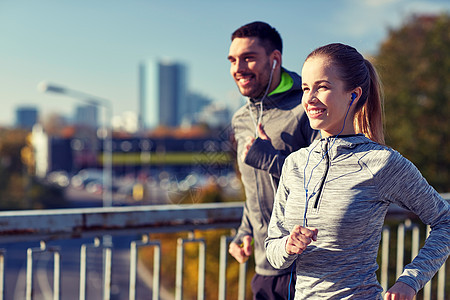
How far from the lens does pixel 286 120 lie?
2.16 meters

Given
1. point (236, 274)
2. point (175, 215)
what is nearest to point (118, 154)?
point (236, 274)

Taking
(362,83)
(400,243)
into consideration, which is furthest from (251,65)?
(400,243)

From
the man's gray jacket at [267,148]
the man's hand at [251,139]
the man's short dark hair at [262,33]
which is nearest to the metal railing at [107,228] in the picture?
the man's gray jacket at [267,148]

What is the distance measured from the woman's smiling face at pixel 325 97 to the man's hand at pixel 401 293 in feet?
1.72

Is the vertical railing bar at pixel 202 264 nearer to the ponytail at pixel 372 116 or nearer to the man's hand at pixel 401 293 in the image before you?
the ponytail at pixel 372 116

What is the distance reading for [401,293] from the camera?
1420 mm

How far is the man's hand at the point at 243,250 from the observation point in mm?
2162

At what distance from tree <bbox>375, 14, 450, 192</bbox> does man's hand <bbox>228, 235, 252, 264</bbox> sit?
17262mm

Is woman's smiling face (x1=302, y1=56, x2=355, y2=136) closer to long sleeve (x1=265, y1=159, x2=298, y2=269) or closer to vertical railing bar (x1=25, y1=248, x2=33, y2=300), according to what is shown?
long sleeve (x1=265, y1=159, x2=298, y2=269)

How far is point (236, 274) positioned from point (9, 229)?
1105cm

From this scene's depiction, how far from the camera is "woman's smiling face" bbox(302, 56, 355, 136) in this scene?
1.57 metres

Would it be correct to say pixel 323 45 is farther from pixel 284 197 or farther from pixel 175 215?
pixel 175 215

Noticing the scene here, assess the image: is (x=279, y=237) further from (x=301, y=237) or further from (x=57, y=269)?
(x=57, y=269)

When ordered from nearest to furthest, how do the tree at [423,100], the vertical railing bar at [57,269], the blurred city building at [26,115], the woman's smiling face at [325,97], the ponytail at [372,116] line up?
1. the woman's smiling face at [325,97]
2. the ponytail at [372,116]
3. the vertical railing bar at [57,269]
4. the tree at [423,100]
5. the blurred city building at [26,115]
